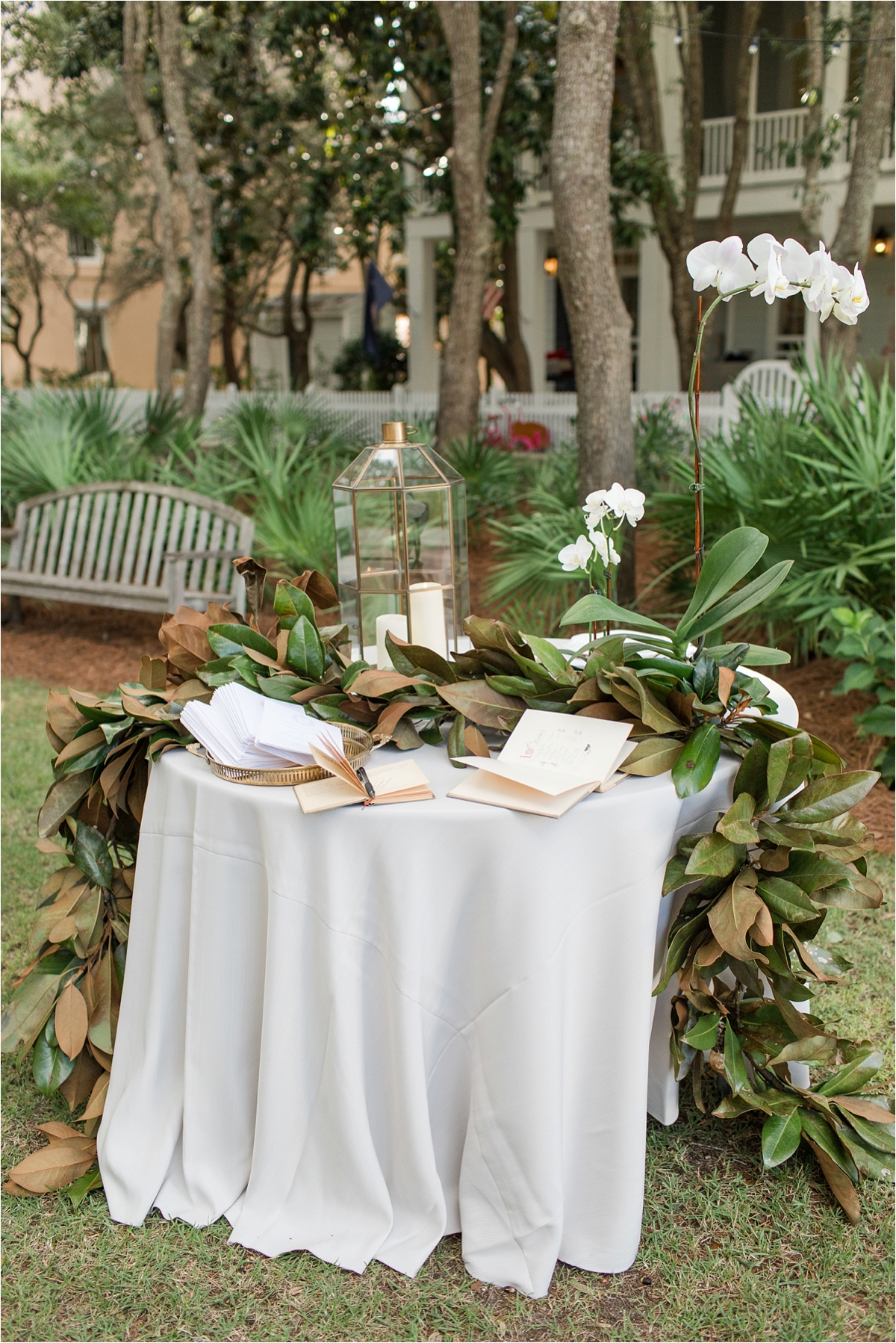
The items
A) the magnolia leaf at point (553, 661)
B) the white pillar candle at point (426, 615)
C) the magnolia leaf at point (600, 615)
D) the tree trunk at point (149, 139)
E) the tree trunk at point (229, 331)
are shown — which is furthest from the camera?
the tree trunk at point (229, 331)

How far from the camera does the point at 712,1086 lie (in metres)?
2.47

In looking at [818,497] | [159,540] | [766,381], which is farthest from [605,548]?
[766,381]

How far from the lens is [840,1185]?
2164 mm

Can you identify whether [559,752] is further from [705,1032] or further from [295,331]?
[295,331]

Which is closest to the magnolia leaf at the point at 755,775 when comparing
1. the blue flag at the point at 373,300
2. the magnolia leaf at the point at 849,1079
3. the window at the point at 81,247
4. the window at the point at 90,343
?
the magnolia leaf at the point at 849,1079

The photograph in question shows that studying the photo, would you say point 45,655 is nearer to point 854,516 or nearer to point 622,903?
point 854,516

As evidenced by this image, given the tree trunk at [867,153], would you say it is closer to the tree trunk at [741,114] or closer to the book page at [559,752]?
the tree trunk at [741,114]

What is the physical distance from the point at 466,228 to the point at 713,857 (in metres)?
7.36

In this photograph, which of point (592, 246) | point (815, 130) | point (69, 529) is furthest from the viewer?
point (815, 130)

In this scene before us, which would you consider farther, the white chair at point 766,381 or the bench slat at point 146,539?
the white chair at point 766,381

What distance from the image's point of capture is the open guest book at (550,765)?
1852mm

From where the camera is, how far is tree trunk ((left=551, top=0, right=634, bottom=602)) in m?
5.29

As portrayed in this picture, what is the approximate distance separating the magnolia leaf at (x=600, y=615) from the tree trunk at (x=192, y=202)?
749 cm

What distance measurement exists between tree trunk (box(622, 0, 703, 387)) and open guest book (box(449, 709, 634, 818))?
34.6 ft
